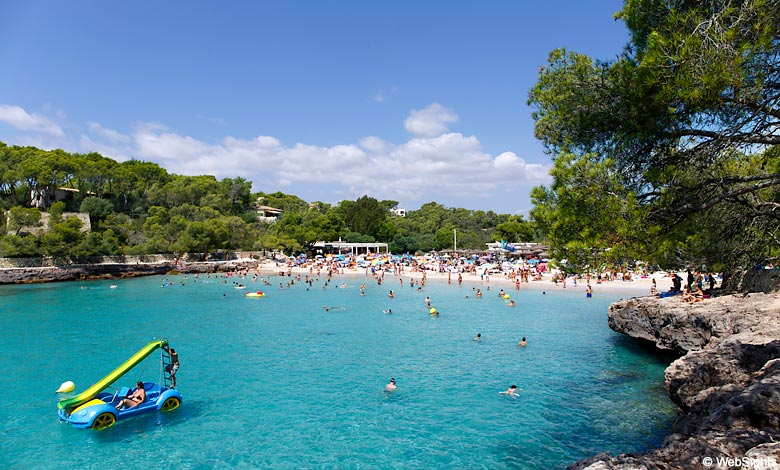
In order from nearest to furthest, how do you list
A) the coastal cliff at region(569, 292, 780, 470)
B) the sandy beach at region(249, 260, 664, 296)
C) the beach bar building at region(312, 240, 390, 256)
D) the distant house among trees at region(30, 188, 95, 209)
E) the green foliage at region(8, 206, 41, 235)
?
1. the coastal cliff at region(569, 292, 780, 470)
2. the sandy beach at region(249, 260, 664, 296)
3. the green foliage at region(8, 206, 41, 235)
4. the distant house among trees at region(30, 188, 95, 209)
5. the beach bar building at region(312, 240, 390, 256)

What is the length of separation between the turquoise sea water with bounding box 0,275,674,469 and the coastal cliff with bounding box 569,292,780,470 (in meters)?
1.43

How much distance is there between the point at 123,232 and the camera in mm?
62469

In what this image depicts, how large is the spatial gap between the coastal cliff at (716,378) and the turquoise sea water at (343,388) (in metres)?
1.43

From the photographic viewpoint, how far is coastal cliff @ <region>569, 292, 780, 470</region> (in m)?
5.09

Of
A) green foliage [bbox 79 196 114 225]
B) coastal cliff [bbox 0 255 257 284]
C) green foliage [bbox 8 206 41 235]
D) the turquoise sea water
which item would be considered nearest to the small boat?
the turquoise sea water

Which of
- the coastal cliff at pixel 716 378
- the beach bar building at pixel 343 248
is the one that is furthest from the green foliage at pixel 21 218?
the coastal cliff at pixel 716 378

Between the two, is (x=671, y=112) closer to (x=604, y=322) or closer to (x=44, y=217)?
(x=604, y=322)

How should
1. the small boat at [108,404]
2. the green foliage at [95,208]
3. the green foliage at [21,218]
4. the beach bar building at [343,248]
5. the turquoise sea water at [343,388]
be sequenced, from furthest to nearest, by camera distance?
1. the beach bar building at [343,248]
2. the green foliage at [95,208]
3. the green foliage at [21,218]
4. the small boat at [108,404]
5. the turquoise sea water at [343,388]

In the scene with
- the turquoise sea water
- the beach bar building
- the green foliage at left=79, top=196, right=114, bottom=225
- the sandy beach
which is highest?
the green foliage at left=79, top=196, right=114, bottom=225

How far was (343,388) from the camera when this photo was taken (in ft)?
49.2

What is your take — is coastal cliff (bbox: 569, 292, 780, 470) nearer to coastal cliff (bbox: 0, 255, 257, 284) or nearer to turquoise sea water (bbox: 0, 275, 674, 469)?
turquoise sea water (bbox: 0, 275, 674, 469)

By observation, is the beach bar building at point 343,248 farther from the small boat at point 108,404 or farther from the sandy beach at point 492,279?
the small boat at point 108,404

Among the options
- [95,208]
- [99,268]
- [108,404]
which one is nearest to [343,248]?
[99,268]

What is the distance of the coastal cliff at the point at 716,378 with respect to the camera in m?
5.09
